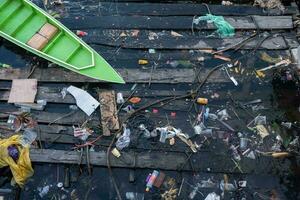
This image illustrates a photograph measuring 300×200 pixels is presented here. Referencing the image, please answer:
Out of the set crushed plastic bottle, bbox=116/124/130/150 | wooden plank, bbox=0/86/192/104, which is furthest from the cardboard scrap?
crushed plastic bottle, bbox=116/124/130/150

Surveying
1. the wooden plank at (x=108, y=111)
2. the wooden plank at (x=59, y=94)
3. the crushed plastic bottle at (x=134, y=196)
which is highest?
the wooden plank at (x=59, y=94)

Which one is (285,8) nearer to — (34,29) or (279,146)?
(279,146)

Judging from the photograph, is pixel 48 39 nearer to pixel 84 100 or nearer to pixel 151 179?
pixel 84 100

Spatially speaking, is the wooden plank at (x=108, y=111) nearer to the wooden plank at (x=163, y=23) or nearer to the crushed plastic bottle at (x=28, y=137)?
the crushed plastic bottle at (x=28, y=137)

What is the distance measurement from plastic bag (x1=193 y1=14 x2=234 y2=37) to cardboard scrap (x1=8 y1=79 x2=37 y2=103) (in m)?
3.62

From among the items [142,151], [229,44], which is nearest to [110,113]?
[142,151]

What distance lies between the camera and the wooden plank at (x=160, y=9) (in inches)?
340

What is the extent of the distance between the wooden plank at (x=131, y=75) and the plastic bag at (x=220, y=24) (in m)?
1.05

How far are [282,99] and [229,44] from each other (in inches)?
62.0

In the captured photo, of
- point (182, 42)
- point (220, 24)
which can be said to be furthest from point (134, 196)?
point (220, 24)

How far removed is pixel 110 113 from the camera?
23.6 feet

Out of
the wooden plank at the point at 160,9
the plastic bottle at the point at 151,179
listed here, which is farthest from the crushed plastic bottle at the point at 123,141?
the wooden plank at the point at 160,9

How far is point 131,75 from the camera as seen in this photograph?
25.3ft

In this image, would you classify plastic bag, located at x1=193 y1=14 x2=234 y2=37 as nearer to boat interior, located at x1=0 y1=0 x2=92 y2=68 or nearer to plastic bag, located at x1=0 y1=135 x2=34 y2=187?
boat interior, located at x1=0 y1=0 x2=92 y2=68
